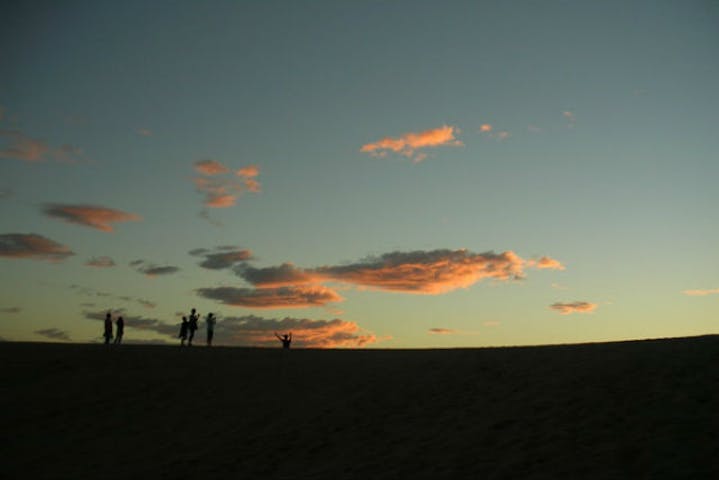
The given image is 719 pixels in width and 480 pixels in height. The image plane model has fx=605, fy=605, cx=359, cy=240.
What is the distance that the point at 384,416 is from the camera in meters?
13.9

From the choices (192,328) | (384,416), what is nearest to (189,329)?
(192,328)

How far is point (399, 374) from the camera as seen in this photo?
17.9 meters

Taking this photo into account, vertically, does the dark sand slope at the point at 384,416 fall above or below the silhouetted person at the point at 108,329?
below

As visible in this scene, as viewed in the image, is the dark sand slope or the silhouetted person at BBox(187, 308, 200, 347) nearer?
the dark sand slope

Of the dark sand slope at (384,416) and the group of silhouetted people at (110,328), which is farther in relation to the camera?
the group of silhouetted people at (110,328)

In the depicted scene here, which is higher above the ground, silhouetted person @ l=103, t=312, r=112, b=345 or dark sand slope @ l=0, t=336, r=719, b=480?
silhouetted person @ l=103, t=312, r=112, b=345

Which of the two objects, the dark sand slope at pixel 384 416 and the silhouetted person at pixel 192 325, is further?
the silhouetted person at pixel 192 325

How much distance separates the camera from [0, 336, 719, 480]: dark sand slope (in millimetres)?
9953

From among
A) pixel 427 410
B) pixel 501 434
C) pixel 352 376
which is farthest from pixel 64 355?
pixel 501 434

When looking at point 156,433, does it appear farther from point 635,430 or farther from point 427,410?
point 635,430

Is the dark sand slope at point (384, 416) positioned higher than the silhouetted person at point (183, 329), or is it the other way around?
the silhouetted person at point (183, 329)

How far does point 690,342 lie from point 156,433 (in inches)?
553

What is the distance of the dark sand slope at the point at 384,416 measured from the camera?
9.95 m

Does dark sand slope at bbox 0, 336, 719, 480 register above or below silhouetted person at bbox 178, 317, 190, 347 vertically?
below
